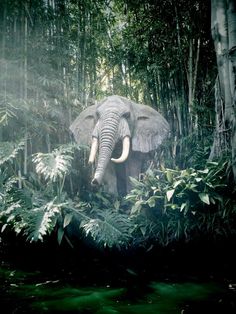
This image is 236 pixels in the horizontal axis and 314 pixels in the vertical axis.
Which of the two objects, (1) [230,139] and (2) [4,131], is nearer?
(1) [230,139]

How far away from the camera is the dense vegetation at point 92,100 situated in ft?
11.1

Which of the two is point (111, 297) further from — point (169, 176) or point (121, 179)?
point (121, 179)

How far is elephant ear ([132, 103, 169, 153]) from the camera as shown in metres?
4.48

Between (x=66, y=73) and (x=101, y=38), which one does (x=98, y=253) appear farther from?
(x=101, y=38)

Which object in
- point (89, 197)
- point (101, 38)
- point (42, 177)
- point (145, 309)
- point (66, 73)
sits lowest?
point (145, 309)

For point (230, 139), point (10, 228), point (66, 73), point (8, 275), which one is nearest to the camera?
point (8, 275)

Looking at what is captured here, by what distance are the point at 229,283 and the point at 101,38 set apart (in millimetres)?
5431

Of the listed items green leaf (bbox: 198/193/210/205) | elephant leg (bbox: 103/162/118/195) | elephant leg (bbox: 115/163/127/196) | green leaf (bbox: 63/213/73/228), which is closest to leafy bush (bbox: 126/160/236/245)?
green leaf (bbox: 198/193/210/205)

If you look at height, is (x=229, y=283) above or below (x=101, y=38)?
below

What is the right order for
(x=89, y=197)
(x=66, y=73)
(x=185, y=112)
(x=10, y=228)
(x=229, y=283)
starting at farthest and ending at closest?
(x=66, y=73) < (x=185, y=112) < (x=89, y=197) < (x=10, y=228) < (x=229, y=283)

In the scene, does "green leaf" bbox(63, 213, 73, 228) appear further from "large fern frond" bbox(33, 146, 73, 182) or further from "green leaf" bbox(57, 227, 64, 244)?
"large fern frond" bbox(33, 146, 73, 182)

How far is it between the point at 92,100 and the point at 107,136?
267 cm

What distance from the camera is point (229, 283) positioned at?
8.87ft

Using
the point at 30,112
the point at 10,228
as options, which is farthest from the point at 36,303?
the point at 30,112
